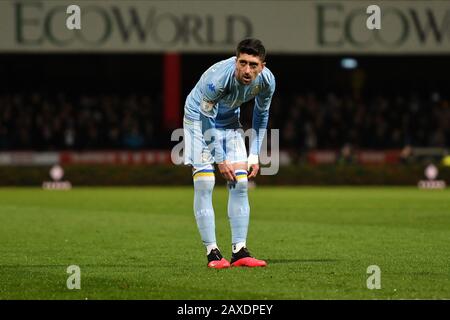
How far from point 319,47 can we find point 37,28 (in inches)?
321

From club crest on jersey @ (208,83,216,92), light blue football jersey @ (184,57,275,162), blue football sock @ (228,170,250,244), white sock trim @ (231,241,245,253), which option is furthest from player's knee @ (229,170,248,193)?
club crest on jersey @ (208,83,216,92)

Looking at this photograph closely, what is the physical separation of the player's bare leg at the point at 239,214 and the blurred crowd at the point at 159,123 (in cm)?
2174

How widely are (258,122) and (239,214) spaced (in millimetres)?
901

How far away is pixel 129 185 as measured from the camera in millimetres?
29750

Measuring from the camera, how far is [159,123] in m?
33.8

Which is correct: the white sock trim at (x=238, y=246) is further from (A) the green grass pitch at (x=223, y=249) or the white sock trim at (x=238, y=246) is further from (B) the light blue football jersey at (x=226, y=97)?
(B) the light blue football jersey at (x=226, y=97)

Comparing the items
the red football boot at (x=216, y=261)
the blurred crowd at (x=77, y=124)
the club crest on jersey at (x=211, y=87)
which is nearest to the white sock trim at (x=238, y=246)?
the red football boot at (x=216, y=261)

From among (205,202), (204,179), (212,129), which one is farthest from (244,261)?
(212,129)

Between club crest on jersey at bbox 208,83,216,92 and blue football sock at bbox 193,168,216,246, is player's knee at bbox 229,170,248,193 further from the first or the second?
club crest on jersey at bbox 208,83,216,92

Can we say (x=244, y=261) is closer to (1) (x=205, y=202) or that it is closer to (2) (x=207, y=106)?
(1) (x=205, y=202)

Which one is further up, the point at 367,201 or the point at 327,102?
the point at 327,102

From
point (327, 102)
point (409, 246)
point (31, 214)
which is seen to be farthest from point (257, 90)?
point (327, 102)
